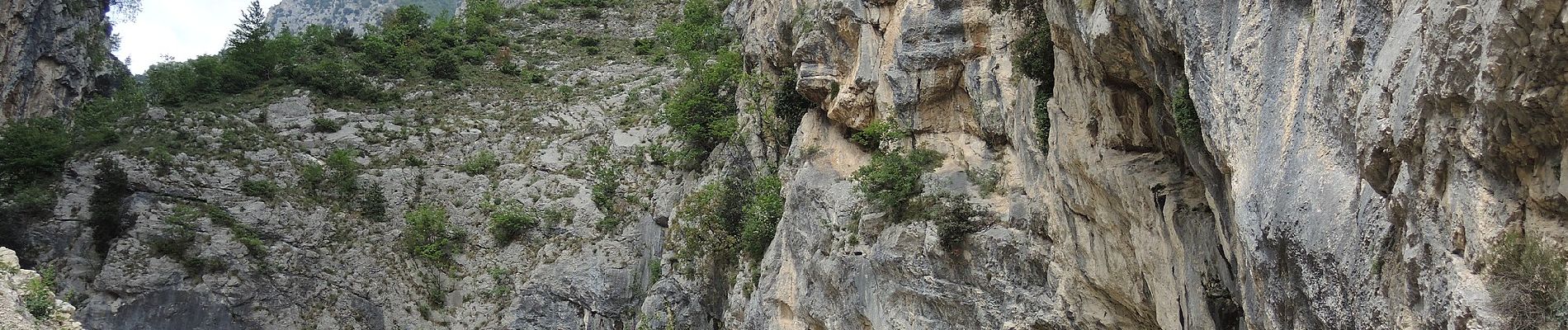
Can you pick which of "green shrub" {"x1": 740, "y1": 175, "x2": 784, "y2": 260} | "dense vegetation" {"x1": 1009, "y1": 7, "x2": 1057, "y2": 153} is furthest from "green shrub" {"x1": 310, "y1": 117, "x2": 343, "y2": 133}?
"dense vegetation" {"x1": 1009, "y1": 7, "x2": 1057, "y2": 153}

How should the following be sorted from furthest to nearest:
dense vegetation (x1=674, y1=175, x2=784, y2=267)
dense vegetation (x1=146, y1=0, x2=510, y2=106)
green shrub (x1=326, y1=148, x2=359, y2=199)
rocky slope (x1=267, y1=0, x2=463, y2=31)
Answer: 1. rocky slope (x1=267, y1=0, x2=463, y2=31)
2. dense vegetation (x1=146, y1=0, x2=510, y2=106)
3. green shrub (x1=326, y1=148, x2=359, y2=199)
4. dense vegetation (x1=674, y1=175, x2=784, y2=267)

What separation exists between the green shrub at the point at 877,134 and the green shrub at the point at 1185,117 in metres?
9.80

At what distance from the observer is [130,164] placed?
98.5 ft

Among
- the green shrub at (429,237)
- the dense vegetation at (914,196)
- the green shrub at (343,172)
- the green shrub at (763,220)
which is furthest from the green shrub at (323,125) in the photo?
the dense vegetation at (914,196)

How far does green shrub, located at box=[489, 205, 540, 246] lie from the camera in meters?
30.8

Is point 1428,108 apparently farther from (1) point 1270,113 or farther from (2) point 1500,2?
(1) point 1270,113

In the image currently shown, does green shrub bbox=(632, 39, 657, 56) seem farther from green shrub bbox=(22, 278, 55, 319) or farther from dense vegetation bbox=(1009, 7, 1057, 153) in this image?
green shrub bbox=(22, 278, 55, 319)

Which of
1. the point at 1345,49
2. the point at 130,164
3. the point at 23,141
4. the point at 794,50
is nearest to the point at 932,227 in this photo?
the point at 794,50

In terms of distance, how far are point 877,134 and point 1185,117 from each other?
34.9 feet

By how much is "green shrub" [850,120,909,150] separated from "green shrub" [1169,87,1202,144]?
386 inches

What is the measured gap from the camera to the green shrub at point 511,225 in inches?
1212

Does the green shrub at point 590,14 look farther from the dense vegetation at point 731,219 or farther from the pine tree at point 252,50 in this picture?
the dense vegetation at point 731,219

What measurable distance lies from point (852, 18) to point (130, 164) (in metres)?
23.0

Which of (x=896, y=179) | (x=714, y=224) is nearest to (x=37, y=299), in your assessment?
(x=714, y=224)
